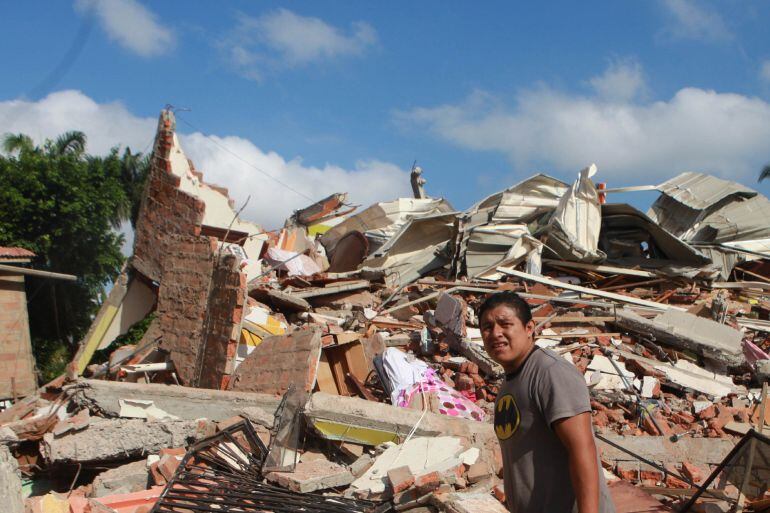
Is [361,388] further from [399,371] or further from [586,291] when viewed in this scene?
[586,291]

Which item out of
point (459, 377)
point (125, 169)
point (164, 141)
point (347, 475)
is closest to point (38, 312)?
point (125, 169)

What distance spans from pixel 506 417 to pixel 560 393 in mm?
297

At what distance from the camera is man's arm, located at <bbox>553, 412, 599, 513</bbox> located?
2.07 metres

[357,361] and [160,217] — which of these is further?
[160,217]

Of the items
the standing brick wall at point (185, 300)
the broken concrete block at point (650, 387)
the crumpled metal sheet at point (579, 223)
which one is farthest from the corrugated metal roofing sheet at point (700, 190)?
the standing brick wall at point (185, 300)

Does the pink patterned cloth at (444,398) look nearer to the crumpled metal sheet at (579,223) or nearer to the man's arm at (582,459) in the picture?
the man's arm at (582,459)

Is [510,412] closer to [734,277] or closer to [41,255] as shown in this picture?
[734,277]

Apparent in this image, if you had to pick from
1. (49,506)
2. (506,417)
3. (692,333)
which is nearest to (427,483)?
(506,417)

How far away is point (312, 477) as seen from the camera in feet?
15.8

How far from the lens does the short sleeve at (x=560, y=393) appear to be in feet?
6.95

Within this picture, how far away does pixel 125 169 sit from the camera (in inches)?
794

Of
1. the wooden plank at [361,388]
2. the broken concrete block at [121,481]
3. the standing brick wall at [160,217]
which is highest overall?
the standing brick wall at [160,217]

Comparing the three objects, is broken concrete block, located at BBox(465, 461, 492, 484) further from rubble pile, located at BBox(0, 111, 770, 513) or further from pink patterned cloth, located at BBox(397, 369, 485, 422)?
pink patterned cloth, located at BBox(397, 369, 485, 422)

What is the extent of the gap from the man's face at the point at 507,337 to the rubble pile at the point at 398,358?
149cm
